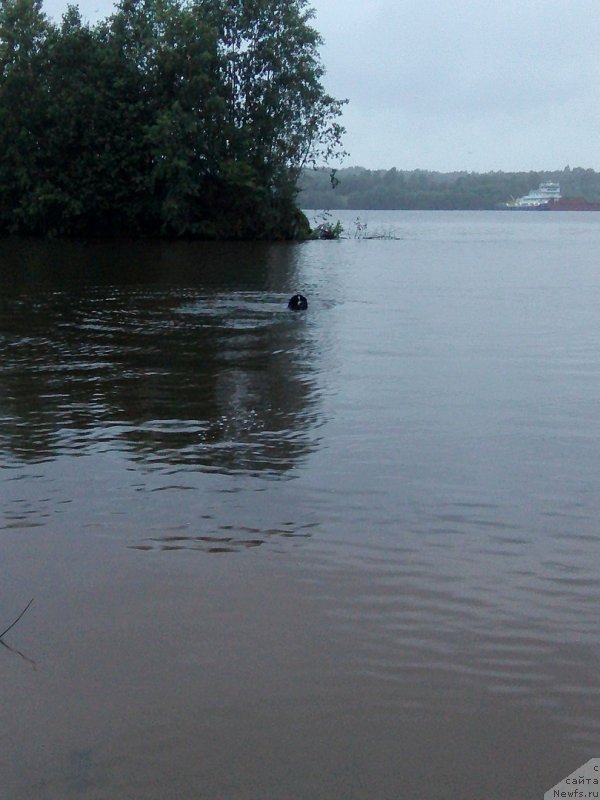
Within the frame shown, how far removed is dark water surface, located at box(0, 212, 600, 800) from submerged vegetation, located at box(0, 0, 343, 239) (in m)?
41.0

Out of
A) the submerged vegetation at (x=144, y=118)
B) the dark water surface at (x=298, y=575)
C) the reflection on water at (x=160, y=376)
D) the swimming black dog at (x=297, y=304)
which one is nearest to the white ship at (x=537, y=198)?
the submerged vegetation at (x=144, y=118)

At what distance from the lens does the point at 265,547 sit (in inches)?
276

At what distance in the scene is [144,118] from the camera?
2130 inches

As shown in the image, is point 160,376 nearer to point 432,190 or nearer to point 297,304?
point 297,304

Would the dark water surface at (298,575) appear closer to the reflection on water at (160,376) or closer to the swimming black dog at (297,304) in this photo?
the reflection on water at (160,376)

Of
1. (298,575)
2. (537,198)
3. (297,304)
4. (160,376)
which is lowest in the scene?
(298,575)

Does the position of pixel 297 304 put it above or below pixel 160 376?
above

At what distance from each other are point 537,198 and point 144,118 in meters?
133

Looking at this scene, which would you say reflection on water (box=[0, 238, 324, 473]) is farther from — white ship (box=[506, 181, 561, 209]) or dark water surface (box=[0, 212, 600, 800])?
white ship (box=[506, 181, 561, 209])

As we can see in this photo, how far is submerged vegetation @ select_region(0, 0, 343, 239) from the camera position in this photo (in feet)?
176

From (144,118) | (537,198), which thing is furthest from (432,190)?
(144,118)

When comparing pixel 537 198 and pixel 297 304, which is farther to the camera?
pixel 537 198

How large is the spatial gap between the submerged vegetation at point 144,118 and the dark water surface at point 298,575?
41.0 m

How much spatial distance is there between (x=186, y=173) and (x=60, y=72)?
996 cm
